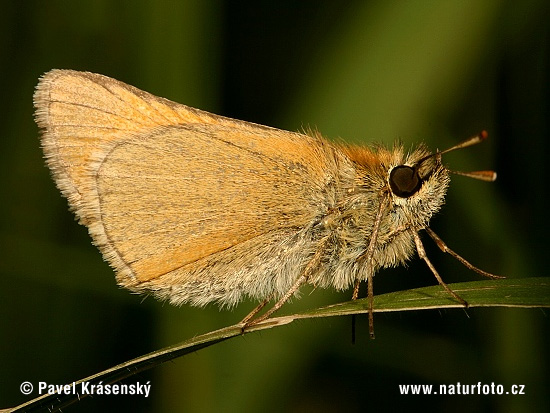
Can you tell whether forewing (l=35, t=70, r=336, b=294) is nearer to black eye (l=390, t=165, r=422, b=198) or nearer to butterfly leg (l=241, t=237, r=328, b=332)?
butterfly leg (l=241, t=237, r=328, b=332)

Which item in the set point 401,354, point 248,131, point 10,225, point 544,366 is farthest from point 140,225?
point 544,366

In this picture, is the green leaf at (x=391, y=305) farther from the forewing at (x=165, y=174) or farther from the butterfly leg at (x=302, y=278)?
the forewing at (x=165, y=174)

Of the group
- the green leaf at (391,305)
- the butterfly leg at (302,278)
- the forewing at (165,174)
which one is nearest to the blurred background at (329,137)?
the forewing at (165,174)

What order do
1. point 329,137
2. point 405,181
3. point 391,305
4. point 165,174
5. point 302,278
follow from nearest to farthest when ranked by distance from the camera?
1. point 391,305
2. point 302,278
3. point 405,181
4. point 165,174
5. point 329,137

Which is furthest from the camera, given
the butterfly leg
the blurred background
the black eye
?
the blurred background

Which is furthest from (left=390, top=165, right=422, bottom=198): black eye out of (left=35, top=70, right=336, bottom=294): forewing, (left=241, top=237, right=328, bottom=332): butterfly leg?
(left=241, top=237, right=328, bottom=332): butterfly leg

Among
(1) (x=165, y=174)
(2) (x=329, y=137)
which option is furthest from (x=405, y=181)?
(1) (x=165, y=174)

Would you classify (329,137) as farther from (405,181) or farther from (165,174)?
(165,174)
